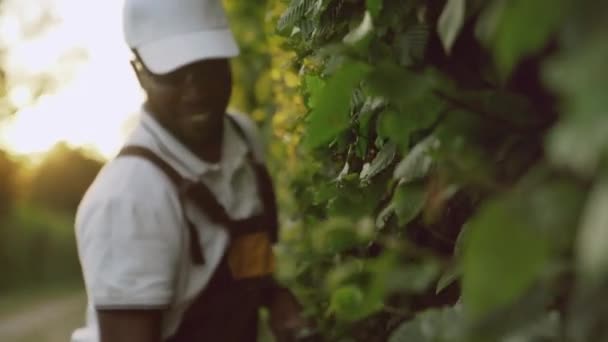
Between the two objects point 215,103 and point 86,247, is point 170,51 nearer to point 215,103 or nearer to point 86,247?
point 215,103

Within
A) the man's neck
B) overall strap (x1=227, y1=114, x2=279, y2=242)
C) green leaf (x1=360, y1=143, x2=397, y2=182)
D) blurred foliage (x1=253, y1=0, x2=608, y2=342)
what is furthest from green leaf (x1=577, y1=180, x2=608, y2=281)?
overall strap (x1=227, y1=114, x2=279, y2=242)

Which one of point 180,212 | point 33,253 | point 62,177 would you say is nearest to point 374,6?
point 180,212

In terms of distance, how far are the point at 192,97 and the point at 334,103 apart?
2432 millimetres

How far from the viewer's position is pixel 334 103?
5.37 ft

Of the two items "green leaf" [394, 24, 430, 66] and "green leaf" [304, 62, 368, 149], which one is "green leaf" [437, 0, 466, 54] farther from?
"green leaf" [394, 24, 430, 66]

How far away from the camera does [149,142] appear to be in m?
4.07

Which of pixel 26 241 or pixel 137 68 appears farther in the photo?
pixel 26 241

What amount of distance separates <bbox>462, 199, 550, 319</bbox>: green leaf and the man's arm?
2793 mm

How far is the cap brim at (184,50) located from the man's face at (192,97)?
0.03m

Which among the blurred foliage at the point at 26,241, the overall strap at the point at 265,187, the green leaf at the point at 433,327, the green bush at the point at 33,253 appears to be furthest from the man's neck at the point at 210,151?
the green bush at the point at 33,253

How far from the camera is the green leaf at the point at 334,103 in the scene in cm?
155

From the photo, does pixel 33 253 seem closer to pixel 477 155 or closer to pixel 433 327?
pixel 433 327

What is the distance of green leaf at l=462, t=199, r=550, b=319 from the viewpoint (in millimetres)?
1001

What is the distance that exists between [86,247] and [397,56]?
207 centimetres
